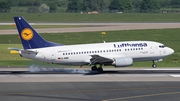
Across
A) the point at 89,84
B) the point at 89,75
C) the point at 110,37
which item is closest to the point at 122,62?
the point at 89,75

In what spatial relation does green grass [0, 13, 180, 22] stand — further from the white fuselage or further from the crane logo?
the crane logo

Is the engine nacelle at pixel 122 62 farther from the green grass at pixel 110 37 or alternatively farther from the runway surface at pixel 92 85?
the green grass at pixel 110 37

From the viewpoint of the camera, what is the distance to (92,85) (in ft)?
152

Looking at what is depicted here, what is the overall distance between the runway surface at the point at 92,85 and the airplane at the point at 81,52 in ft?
4.90

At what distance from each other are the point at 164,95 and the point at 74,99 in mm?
7883

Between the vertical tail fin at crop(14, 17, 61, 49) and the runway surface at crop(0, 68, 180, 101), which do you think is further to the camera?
the vertical tail fin at crop(14, 17, 61, 49)

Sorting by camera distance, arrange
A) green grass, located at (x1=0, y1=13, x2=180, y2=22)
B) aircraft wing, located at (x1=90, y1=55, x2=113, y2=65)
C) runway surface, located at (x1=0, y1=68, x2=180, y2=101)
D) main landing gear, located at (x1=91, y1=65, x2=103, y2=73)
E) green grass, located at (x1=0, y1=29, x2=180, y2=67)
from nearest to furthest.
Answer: runway surface, located at (x1=0, y1=68, x2=180, y2=101), aircraft wing, located at (x1=90, y1=55, x2=113, y2=65), main landing gear, located at (x1=91, y1=65, x2=103, y2=73), green grass, located at (x1=0, y1=29, x2=180, y2=67), green grass, located at (x1=0, y1=13, x2=180, y2=22)

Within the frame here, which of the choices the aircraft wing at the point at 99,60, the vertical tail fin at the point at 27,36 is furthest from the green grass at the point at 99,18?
the aircraft wing at the point at 99,60

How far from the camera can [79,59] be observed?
55031mm

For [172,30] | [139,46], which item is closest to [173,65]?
[139,46]

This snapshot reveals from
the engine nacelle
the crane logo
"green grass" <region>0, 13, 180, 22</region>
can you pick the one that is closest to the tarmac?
the engine nacelle

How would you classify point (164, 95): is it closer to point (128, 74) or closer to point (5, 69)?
point (128, 74)

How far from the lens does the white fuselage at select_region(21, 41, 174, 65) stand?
5444cm

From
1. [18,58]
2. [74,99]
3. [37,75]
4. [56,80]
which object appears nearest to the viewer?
[74,99]
